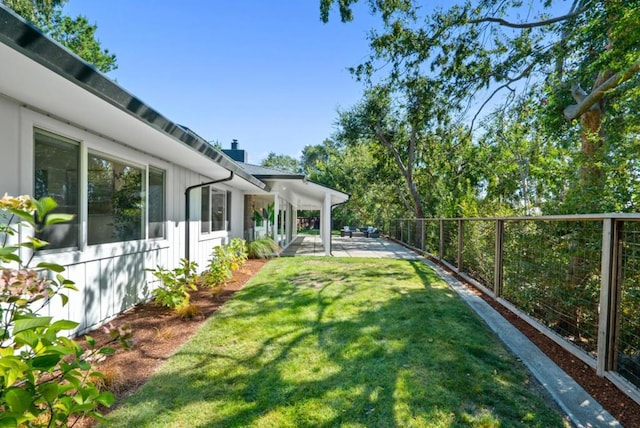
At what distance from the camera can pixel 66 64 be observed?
2.00 meters

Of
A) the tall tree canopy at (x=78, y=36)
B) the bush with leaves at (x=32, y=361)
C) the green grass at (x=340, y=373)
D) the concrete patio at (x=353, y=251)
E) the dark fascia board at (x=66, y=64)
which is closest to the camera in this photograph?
the bush with leaves at (x=32, y=361)

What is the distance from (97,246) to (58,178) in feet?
3.24

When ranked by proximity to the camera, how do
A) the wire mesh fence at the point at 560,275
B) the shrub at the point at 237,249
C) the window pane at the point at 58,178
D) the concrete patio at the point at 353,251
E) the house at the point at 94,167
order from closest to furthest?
the house at the point at 94,167 → the window pane at the point at 58,178 → the wire mesh fence at the point at 560,275 → the shrub at the point at 237,249 → the concrete patio at the point at 353,251

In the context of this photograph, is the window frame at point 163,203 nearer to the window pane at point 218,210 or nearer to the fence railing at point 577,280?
the window pane at point 218,210

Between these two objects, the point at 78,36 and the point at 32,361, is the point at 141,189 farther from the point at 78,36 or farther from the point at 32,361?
the point at 78,36

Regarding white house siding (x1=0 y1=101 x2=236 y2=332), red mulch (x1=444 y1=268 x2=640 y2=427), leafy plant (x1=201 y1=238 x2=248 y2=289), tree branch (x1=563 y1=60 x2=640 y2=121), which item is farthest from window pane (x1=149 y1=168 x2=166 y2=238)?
tree branch (x1=563 y1=60 x2=640 y2=121)

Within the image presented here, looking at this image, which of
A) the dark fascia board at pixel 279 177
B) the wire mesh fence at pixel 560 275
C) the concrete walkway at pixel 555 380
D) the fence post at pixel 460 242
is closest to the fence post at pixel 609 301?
the concrete walkway at pixel 555 380

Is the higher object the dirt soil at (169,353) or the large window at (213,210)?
the large window at (213,210)

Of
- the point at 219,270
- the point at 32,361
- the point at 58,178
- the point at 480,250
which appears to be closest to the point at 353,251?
the point at 480,250

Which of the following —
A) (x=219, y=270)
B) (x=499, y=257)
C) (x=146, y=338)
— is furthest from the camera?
(x=219, y=270)

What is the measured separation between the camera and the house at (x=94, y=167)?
2244 mm

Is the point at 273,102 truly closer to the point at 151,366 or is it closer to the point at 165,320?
the point at 165,320

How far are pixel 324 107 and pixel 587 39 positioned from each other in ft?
58.8

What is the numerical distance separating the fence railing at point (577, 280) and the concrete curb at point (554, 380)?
0.91ft
